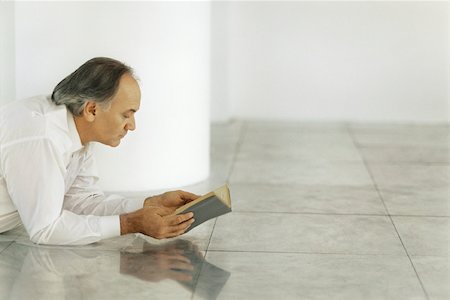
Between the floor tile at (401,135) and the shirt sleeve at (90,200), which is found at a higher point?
the shirt sleeve at (90,200)

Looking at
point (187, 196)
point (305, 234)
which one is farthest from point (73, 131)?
point (305, 234)

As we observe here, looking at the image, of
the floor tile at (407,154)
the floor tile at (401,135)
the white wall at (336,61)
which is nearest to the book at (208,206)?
the floor tile at (407,154)

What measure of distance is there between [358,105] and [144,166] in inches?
131

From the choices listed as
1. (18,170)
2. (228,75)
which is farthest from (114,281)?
(228,75)

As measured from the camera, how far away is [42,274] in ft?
11.8

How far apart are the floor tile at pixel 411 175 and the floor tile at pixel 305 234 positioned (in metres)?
0.96

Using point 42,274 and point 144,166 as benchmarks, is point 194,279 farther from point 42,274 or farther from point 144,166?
point 144,166

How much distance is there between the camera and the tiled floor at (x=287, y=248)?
344cm

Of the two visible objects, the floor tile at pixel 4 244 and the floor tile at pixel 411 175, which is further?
the floor tile at pixel 411 175

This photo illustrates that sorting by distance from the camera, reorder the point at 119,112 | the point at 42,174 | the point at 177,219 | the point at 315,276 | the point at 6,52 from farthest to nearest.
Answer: the point at 6,52 → the point at 119,112 → the point at 177,219 → the point at 42,174 → the point at 315,276

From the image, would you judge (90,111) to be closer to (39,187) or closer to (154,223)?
(39,187)

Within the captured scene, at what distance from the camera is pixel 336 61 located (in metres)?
7.96

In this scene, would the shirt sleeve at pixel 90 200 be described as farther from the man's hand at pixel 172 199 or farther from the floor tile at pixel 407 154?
the floor tile at pixel 407 154

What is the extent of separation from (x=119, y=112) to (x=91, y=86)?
0.16m
